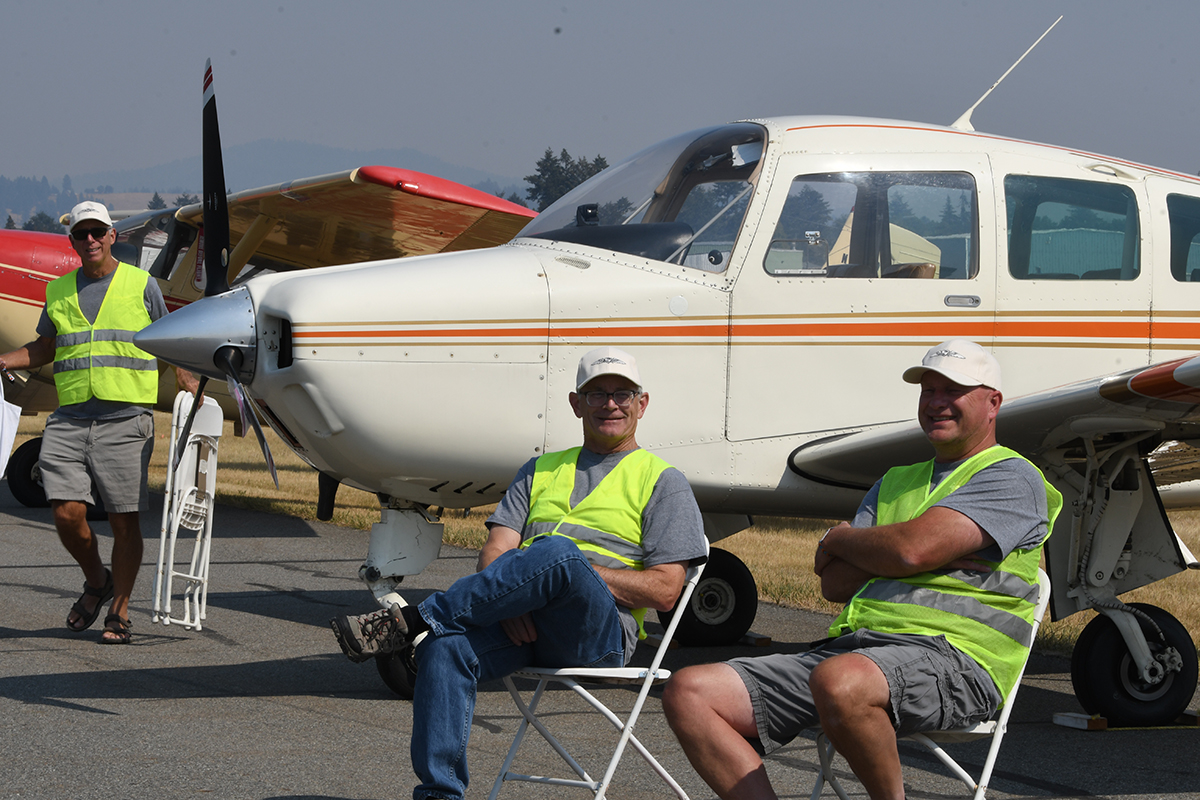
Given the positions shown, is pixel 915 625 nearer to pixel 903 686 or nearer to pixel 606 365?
pixel 903 686

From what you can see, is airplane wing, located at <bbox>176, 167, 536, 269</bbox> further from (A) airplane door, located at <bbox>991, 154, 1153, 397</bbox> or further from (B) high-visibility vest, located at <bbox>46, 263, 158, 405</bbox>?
(A) airplane door, located at <bbox>991, 154, 1153, 397</bbox>

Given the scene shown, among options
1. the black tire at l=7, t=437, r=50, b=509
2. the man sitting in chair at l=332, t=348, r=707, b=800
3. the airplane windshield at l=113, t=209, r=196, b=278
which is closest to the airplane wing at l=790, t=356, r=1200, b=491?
the man sitting in chair at l=332, t=348, r=707, b=800

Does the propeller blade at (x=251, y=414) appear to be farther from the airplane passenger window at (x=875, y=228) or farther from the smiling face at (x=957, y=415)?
the smiling face at (x=957, y=415)

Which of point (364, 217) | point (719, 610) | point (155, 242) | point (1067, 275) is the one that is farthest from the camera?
point (155, 242)

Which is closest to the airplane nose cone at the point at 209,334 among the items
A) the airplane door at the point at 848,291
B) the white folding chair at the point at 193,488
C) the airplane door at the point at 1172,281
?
the white folding chair at the point at 193,488

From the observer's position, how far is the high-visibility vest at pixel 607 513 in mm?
3600

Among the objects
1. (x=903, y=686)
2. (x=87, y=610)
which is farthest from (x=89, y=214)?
(x=903, y=686)

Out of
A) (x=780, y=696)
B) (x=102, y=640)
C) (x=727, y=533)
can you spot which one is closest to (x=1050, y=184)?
(x=727, y=533)

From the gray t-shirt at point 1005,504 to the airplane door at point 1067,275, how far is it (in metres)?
2.58

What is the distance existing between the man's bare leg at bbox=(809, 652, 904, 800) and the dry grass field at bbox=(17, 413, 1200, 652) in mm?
4257

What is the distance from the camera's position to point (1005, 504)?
305 cm

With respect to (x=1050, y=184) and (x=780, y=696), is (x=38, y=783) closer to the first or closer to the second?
(x=780, y=696)

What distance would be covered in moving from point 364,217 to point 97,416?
20.2 ft

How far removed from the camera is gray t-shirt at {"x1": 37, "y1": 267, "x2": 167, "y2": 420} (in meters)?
6.02
